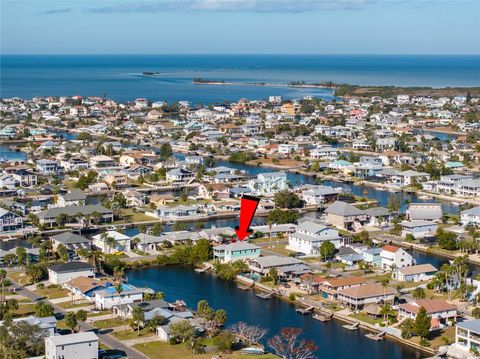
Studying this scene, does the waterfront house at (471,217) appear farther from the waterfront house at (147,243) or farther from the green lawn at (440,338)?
the green lawn at (440,338)

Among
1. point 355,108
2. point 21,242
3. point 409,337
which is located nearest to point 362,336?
point 409,337

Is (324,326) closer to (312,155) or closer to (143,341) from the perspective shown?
(143,341)

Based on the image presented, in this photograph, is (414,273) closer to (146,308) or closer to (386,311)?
(386,311)

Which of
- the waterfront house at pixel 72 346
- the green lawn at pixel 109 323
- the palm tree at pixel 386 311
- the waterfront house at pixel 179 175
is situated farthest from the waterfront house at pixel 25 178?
the palm tree at pixel 386 311

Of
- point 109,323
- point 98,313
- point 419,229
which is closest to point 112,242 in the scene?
point 98,313

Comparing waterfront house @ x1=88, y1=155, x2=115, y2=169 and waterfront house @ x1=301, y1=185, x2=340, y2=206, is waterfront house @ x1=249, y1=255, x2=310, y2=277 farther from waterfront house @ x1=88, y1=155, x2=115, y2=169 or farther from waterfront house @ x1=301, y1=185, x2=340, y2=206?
waterfront house @ x1=88, y1=155, x2=115, y2=169

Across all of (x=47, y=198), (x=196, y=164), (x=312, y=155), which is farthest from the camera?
(x=312, y=155)

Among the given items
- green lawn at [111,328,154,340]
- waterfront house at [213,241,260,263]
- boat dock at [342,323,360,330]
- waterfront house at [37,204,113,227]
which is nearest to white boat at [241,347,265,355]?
green lawn at [111,328,154,340]
